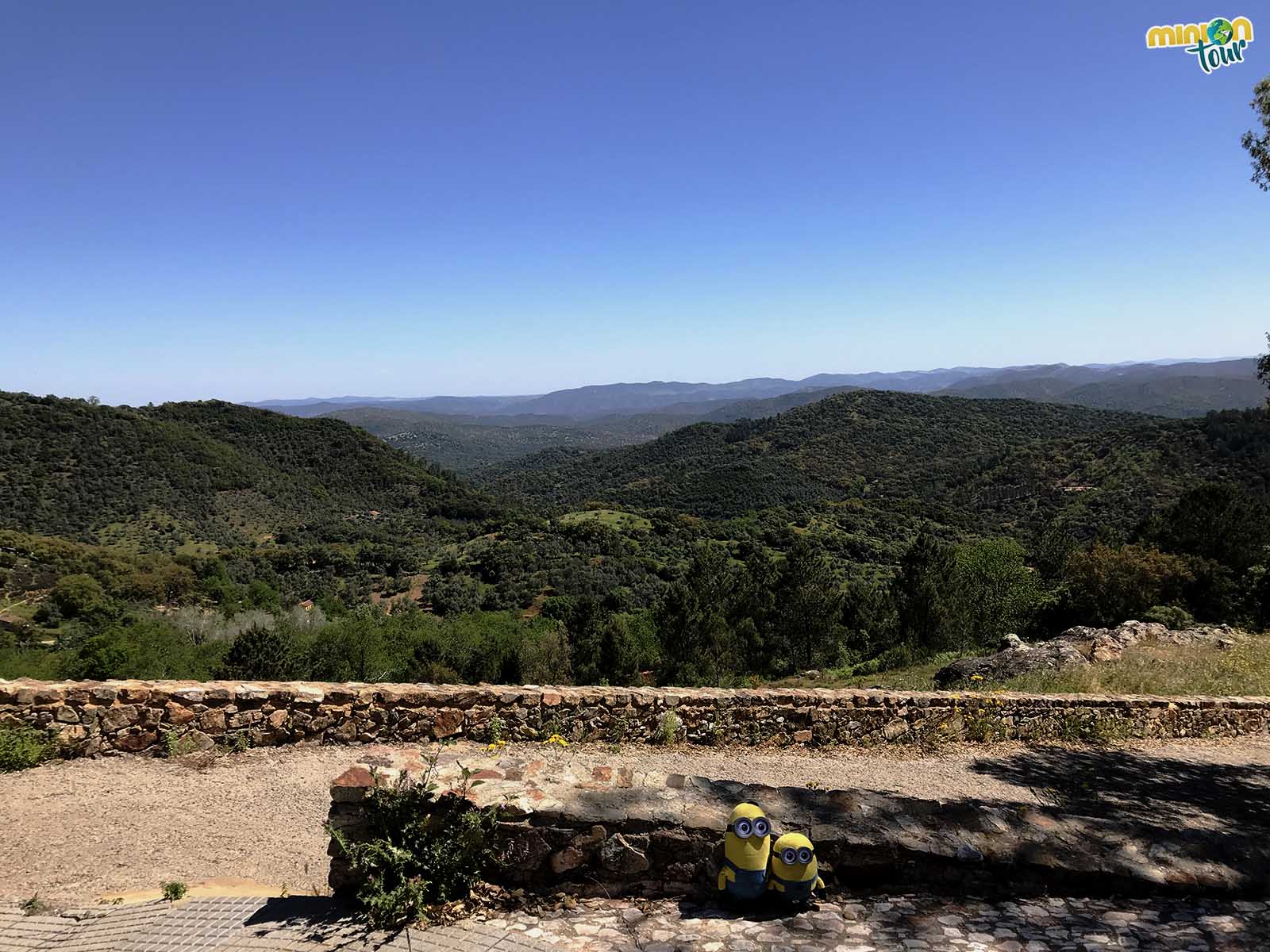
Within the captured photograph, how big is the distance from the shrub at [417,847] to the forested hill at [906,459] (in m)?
56.3

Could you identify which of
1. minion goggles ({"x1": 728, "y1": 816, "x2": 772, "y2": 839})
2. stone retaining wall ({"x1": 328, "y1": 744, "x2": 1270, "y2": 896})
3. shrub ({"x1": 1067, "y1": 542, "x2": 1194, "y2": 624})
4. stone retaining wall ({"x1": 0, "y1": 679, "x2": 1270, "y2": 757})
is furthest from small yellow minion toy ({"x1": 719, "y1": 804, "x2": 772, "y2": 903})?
shrub ({"x1": 1067, "y1": 542, "x2": 1194, "y2": 624})

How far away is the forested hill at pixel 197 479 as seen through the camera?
181ft

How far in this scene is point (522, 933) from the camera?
11.5 feet

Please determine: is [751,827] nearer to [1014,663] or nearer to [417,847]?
[417,847]

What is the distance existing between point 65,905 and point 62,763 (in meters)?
3.28

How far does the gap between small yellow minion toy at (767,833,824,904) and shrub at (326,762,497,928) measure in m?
1.77

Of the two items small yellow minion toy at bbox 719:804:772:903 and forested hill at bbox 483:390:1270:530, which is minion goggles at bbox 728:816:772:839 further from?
forested hill at bbox 483:390:1270:530

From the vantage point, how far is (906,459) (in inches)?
4695

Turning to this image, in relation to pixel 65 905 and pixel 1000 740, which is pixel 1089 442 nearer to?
pixel 1000 740

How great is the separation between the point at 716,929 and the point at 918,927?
1.17 meters

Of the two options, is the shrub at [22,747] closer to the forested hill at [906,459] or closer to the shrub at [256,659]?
the shrub at [256,659]

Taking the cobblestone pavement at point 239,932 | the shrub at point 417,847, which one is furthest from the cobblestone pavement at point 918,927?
the shrub at point 417,847

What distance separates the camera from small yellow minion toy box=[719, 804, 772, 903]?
12.1 ft

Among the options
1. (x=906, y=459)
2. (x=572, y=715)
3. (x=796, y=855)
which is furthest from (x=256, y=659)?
(x=906, y=459)
